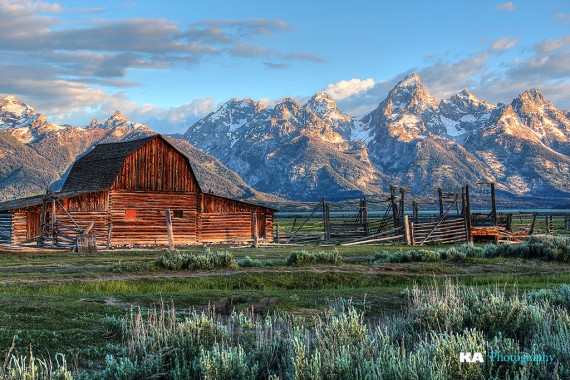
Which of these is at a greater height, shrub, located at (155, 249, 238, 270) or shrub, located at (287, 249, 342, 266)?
shrub, located at (155, 249, 238, 270)

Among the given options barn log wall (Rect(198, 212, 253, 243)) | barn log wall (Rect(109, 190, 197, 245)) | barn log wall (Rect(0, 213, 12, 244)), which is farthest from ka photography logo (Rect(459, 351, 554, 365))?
barn log wall (Rect(198, 212, 253, 243))

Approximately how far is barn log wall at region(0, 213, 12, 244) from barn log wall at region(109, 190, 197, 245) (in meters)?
6.31

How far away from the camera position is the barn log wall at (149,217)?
4125cm

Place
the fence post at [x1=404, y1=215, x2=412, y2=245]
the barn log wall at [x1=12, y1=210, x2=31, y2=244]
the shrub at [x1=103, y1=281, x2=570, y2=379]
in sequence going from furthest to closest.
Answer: the fence post at [x1=404, y1=215, x2=412, y2=245] < the barn log wall at [x1=12, y1=210, x2=31, y2=244] < the shrub at [x1=103, y1=281, x2=570, y2=379]

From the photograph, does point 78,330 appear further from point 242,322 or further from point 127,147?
point 127,147

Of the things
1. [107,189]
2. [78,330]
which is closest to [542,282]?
[78,330]

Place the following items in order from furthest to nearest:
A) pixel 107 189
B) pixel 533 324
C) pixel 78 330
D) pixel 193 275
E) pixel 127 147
Result: pixel 127 147
pixel 107 189
pixel 193 275
pixel 78 330
pixel 533 324

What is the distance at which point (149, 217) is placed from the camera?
140 feet

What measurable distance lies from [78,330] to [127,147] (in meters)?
35.2

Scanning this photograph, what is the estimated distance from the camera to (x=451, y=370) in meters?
7.41

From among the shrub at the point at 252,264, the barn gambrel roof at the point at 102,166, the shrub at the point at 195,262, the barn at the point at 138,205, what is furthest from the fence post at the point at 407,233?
the shrub at the point at 195,262

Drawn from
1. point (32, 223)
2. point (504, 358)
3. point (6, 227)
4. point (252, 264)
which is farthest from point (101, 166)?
point (504, 358)

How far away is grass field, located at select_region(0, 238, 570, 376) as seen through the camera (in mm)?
10189

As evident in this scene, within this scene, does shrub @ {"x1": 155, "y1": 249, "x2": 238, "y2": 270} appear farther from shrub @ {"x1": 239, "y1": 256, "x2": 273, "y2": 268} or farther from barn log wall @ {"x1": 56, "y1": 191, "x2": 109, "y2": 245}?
barn log wall @ {"x1": 56, "y1": 191, "x2": 109, "y2": 245}
